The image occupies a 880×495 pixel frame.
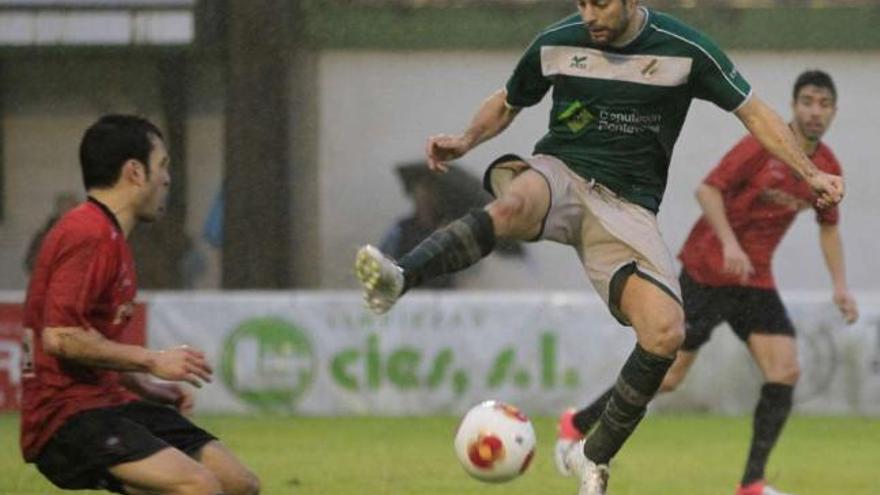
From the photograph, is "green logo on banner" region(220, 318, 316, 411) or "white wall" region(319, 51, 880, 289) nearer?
"green logo on banner" region(220, 318, 316, 411)

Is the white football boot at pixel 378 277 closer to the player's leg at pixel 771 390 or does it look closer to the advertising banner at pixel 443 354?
→ the player's leg at pixel 771 390

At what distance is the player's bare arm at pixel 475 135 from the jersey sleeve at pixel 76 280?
5.63ft

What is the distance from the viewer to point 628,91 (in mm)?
8125

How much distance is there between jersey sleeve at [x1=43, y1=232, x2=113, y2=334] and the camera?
704cm

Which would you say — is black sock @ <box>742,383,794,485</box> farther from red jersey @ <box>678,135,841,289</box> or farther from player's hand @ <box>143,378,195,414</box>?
player's hand @ <box>143,378,195,414</box>

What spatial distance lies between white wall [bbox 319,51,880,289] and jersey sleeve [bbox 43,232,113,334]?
41.8 ft

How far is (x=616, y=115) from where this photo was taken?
26.8 feet

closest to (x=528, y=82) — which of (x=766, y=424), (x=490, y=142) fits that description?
(x=766, y=424)

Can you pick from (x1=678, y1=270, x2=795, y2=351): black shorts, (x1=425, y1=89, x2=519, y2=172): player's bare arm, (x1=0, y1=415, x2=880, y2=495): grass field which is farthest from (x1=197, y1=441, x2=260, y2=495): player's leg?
(x1=678, y1=270, x2=795, y2=351): black shorts

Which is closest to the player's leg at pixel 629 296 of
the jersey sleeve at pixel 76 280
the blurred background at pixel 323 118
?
the jersey sleeve at pixel 76 280

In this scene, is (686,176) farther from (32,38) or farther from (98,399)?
(98,399)

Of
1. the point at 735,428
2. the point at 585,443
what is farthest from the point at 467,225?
the point at 735,428

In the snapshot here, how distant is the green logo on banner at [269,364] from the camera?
1541cm

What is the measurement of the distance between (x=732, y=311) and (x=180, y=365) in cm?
425
